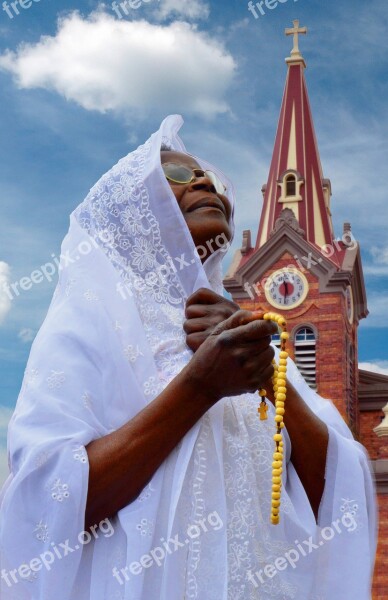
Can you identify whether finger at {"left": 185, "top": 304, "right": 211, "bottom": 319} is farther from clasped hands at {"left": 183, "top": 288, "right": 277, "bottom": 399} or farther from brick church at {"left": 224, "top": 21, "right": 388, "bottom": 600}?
brick church at {"left": 224, "top": 21, "right": 388, "bottom": 600}

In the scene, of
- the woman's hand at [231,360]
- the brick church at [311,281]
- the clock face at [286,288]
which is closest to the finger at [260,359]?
the woman's hand at [231,360]

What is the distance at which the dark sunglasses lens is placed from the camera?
7.54ft

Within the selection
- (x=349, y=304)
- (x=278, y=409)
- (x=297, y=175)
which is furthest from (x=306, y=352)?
(x=278, y=409)

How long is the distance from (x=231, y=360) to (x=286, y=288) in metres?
19.2

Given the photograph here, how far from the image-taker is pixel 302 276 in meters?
21.0

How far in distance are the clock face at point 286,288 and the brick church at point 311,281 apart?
0.9 inches

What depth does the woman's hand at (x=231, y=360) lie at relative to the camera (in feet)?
6.06

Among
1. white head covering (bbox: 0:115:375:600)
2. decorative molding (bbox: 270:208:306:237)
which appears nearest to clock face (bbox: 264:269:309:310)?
decorative molding (bbox: 270:208:306:237)

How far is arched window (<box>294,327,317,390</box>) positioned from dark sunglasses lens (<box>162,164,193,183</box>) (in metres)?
17.9

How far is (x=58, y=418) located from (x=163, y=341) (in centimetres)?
34

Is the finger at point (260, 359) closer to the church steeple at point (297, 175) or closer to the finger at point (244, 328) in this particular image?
the finger at point (244, 328)

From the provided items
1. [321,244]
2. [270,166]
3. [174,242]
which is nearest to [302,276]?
[321,244]

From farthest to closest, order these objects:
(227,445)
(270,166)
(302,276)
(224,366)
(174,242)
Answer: (270,166) < (302,276) < (174,242) < (227,445) < (224,366)

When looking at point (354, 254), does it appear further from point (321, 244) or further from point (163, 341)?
point (163, 341)
